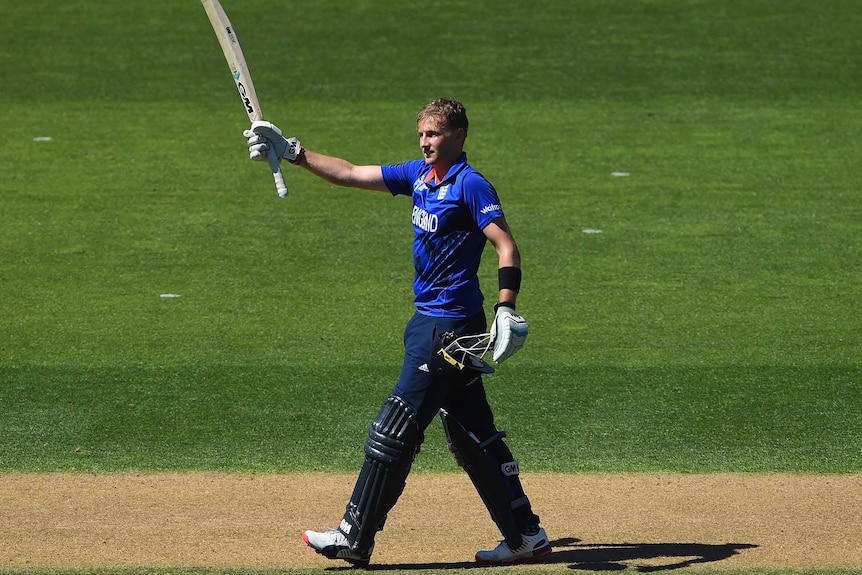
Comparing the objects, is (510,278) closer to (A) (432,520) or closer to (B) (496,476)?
(B) (496,476)

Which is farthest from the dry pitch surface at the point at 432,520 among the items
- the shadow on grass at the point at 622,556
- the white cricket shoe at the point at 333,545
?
the white cricket shoe at the point at 333,545

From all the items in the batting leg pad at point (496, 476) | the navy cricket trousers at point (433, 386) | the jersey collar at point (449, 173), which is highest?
the jersey collar at point (449, 173)

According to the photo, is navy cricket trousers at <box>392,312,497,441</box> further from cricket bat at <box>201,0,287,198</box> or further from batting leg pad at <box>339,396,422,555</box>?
cricket bat at <box>201,0,287,198</box>

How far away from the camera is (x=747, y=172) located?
44.9ft

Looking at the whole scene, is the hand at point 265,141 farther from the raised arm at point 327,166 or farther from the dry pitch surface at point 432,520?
the dry pitch surface at point 432,520

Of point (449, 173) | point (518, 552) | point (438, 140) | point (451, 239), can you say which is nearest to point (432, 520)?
point (518, 552)

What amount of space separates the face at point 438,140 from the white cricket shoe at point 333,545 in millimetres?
1871

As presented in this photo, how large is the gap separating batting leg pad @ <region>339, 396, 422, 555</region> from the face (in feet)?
3.89

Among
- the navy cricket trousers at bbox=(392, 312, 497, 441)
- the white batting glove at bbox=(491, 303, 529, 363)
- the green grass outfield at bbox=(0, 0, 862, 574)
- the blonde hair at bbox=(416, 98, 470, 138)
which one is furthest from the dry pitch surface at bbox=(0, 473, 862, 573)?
the blonde hair at bbox=(416, 98, 470, 138)

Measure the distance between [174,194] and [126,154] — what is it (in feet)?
4.85

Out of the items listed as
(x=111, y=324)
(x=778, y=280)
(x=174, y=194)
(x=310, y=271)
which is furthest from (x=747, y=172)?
(x=111, y=324)

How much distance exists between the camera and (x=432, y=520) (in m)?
6.61

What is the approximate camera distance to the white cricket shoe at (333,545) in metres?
5.84

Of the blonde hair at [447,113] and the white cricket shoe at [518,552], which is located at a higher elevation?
the blonde hair at [447,113]
